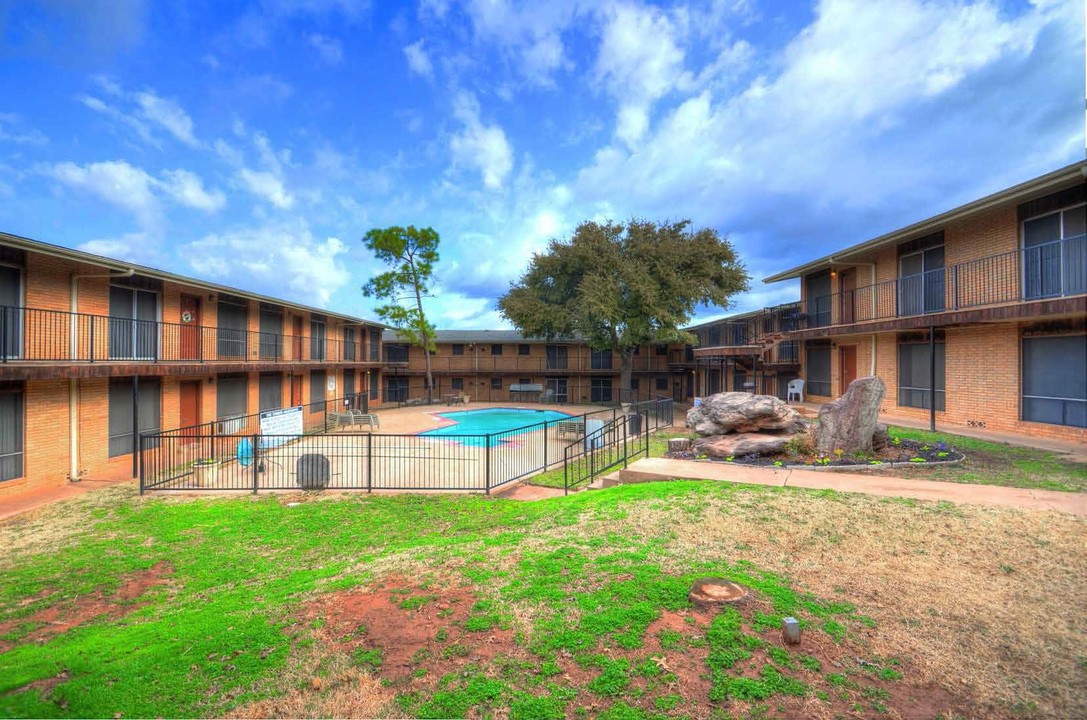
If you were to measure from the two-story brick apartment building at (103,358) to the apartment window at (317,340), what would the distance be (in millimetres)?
4533

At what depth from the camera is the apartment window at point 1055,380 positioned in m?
11.0

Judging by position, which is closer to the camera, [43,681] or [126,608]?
[43,681]

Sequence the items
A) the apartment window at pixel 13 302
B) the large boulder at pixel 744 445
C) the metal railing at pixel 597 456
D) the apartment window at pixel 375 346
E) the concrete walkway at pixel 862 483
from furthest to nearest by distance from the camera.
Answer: the apartment window at pixel 375 346 → the metal railing at pixel 597 456 → the apartment window at pixel 13 302 → the large boulder at pixel 744 445 → the concrete walkway at pixel 862 483

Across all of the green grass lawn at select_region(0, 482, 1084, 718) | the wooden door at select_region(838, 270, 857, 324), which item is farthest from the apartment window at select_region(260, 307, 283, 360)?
the wooden door at select_region(838, 270, 857, 324)

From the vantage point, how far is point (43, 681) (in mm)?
3465

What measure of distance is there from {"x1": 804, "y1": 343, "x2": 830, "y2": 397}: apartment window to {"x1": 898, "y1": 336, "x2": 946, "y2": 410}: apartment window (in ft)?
12.6

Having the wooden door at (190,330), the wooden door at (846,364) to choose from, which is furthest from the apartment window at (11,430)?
the wooden door at (846,364)

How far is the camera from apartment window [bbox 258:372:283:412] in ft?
65.3

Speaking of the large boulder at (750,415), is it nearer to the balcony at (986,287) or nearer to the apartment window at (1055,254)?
the balcony at (986,287)

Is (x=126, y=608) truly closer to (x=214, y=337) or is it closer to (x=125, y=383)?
(x=125, y=383)

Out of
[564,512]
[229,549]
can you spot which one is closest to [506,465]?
[564,512]

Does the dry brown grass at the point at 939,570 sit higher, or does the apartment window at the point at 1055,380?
the apartment window at the point at 1055,380

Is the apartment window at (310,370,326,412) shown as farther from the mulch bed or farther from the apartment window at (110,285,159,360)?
the mulch bed

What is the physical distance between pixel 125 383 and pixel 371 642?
1392cm
